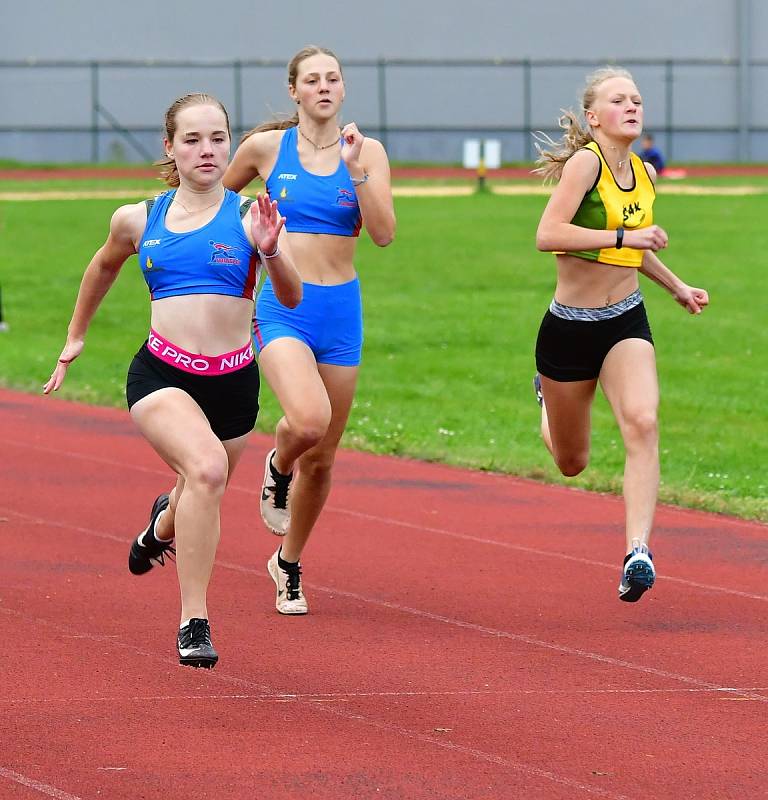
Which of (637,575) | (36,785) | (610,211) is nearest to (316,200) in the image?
(610,211)

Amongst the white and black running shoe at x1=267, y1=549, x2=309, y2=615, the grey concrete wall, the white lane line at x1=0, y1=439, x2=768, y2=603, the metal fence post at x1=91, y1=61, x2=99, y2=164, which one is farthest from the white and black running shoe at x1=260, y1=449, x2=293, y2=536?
the metal fence post at x1=91, y1=61, x2=99, y2=164

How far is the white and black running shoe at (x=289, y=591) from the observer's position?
7.07 metres

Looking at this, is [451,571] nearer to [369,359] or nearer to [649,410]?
[649,410]

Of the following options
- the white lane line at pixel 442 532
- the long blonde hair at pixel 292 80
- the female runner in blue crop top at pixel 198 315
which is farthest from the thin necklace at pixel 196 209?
the white lane line at pixel 442 532

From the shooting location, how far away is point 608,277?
7.05 metres

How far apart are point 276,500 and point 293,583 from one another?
40 cm

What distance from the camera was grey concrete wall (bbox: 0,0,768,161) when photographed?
164 ft

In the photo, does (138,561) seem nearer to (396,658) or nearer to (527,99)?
(396,658)

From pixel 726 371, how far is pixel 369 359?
3605 millimetres

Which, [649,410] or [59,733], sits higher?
[649,410]

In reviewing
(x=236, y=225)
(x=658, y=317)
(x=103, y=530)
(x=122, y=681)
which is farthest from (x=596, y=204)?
(x=658, y=317)

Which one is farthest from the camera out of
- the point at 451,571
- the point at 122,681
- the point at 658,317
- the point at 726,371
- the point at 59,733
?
the point at 658,317

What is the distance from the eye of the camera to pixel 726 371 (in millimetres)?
15375

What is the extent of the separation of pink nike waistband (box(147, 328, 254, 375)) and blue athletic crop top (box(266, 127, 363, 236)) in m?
1.14
